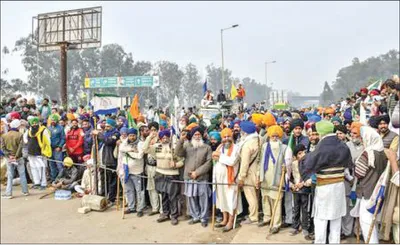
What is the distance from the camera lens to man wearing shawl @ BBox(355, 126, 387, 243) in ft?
15.1

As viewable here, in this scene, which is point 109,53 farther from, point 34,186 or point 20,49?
point 34,186

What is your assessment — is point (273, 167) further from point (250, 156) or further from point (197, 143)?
point (197, 143)

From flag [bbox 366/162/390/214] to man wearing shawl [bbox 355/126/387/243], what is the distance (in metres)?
0.04

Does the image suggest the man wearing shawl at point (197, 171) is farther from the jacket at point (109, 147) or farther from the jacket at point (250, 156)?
the jacket at point (109, 147)

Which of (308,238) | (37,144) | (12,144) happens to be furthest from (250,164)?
(12,144)

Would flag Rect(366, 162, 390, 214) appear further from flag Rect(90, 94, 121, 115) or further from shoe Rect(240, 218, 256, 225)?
flag Rect(90, 94, 121, 115)

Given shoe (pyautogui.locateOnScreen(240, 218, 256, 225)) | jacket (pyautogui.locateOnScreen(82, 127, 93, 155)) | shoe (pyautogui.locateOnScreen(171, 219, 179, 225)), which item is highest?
jacket (pyautogui.locateOnScreen(82, 127, 93, 155))

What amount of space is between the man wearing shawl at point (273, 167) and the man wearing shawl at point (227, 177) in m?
0.44

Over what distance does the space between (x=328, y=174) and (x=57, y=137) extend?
702 centimetres

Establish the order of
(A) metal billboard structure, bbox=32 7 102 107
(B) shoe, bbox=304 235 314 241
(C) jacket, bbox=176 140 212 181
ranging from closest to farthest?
(B) shoe, bbox=304 235 314 241
(C) jacket, bbox=176 140 212 181
(A) metal billboard structure, bbox=32 7 102 107

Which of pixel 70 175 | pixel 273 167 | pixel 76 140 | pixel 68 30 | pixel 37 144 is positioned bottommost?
pixel 70 175

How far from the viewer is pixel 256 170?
6.11 metres

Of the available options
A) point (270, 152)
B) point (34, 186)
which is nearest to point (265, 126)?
point (270, 152)

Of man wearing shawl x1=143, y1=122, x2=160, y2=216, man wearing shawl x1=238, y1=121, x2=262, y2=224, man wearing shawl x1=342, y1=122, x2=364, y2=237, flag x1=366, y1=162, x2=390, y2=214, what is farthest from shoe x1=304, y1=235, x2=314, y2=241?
man wearing shawl x1=143, y1=122, x2=160, y2=216
